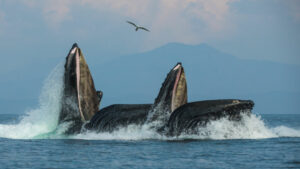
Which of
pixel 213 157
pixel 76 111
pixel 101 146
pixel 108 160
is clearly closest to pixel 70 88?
pixel 76 111

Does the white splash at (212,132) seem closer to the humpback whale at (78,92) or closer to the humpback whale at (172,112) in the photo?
the humpback whale at (172,112)

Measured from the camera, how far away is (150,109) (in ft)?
70.4

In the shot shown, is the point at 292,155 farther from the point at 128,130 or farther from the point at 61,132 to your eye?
the point at 61,132

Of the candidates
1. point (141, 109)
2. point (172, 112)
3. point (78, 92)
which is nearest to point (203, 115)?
point (172, 112)

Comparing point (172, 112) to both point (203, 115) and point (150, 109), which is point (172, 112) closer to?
point (203, 115)

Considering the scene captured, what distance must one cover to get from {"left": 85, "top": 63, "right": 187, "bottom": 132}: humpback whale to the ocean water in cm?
45

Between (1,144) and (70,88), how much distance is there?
14.5 ft

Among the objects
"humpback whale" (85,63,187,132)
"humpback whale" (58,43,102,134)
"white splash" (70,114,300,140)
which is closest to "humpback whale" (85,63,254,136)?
"humpback whale" (85,63,187,132)

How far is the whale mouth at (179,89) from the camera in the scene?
20.5m

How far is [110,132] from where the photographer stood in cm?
2248

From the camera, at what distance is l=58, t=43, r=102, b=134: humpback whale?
2186 cm

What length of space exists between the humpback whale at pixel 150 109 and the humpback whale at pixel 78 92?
1.77 feet

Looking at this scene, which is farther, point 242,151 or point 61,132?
point 61,132

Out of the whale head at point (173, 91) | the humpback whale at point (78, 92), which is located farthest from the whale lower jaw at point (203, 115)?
the humpback whale at point (78, 92)
